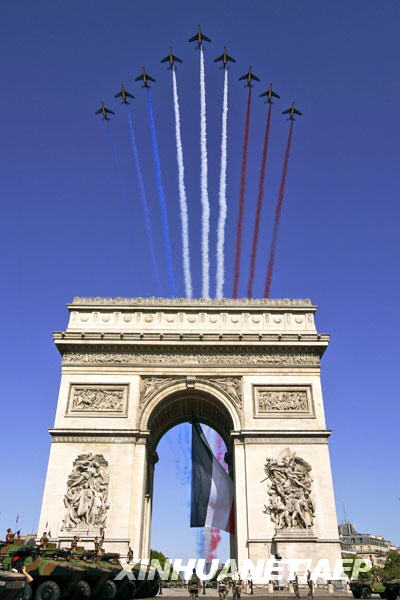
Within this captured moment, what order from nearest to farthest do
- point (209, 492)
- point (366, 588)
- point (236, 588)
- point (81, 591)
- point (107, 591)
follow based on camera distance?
point (81, 591) → point (107, 591) → point (236, 588) → point (366, 588) → point (209, 492)

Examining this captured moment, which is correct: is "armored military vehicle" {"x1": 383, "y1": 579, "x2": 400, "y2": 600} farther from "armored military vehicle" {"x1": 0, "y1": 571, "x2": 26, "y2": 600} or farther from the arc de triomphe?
"armored military vehicle" {"x1": 0, "y1": 571, "x2": 26, "y2": 600}

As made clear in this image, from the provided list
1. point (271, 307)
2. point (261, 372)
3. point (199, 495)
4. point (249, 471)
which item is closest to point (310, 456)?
point (249, 471)

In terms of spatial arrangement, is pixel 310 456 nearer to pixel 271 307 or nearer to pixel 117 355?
pixel 271 307

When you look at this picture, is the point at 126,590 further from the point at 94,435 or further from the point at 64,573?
the point at 94,435

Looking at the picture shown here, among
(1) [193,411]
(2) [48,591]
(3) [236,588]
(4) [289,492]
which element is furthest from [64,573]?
(1) [193,411]

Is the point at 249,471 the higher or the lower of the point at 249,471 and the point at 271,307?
the lower

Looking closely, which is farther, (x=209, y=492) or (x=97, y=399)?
(x=209, y=492)

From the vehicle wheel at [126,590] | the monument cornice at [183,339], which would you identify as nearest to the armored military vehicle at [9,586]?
the vehicle wheel at [126,590]
